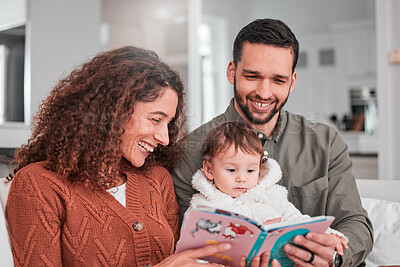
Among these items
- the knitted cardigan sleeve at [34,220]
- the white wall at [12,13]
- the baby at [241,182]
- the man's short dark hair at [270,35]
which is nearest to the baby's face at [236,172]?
the baby at [241,182]

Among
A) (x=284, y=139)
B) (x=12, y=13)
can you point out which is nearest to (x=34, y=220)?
(x=284, y=139)

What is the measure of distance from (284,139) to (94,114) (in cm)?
80

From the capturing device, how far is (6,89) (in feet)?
8.33

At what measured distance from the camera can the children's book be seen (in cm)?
108

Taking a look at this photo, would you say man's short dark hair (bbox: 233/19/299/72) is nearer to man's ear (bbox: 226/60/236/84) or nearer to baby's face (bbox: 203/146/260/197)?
man's ear (bbox: 226/60/236/84)

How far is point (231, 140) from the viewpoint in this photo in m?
1.56

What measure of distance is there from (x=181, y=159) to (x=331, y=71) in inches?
211

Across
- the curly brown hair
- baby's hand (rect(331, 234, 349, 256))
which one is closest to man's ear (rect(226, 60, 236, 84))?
the curly brown hair

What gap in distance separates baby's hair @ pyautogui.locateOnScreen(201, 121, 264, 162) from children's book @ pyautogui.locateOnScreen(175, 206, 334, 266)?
0.42m

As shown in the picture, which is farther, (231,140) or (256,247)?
(231,140)

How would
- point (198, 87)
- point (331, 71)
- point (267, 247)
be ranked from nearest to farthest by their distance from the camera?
→ point (267, 247) → point (198, 87) → point (331, 71)

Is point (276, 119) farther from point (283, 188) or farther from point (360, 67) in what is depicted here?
point (360, 67)

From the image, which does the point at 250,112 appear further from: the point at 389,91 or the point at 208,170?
the point at 389,91

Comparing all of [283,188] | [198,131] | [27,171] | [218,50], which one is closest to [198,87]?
[218,50]
